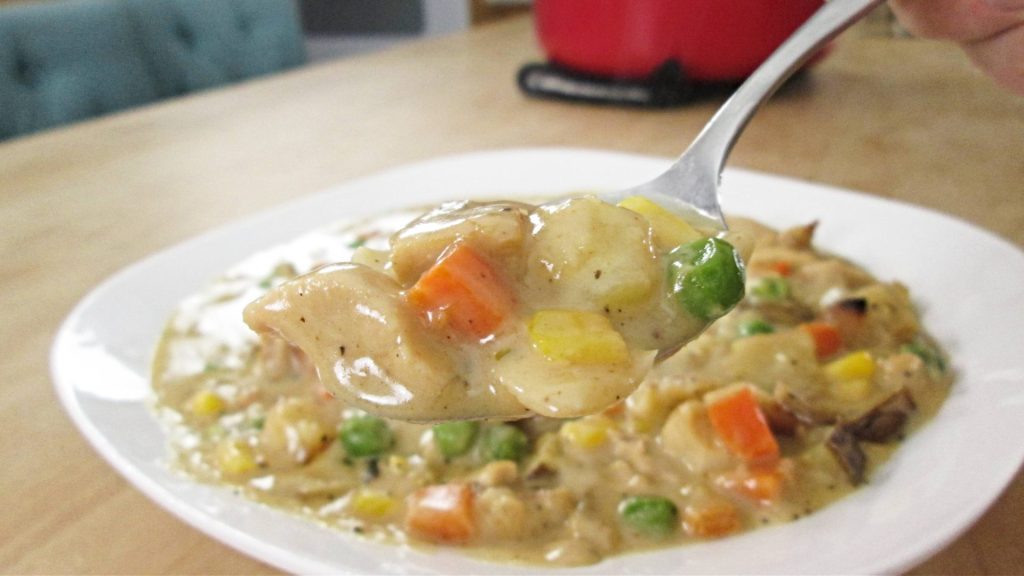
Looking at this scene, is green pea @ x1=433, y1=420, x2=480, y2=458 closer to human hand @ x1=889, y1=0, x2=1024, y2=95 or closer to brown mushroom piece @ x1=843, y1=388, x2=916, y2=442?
brown mushroom piece @ x1=843, y1=388, x2=916, y2=442

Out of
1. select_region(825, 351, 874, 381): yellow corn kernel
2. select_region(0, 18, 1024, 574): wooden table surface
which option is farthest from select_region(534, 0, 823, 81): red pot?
select_region(825, 351, 874, 381): yellow corn kernel

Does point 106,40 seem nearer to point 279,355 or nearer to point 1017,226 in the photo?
point 279,355

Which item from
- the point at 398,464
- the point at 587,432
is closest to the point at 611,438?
the point at 587,432

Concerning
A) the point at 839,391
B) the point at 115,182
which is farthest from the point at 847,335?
the point at 115,182

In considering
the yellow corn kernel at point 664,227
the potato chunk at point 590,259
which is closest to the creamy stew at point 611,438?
the potato chunk at point 590,259

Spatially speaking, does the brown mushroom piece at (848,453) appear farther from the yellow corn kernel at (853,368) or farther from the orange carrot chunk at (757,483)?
the yellow corn kernel at (853,368)

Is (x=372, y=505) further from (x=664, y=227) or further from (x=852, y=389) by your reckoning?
(x=852, y=389)
